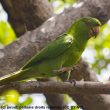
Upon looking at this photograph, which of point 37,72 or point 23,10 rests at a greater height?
point 23,10

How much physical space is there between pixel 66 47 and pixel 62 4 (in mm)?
2299

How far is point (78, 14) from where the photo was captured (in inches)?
175

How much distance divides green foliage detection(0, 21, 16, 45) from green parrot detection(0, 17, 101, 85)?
138cm

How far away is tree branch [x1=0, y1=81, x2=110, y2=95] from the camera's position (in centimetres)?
310

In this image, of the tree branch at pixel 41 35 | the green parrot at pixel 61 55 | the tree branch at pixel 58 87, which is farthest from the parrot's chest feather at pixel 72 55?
the tree branch at pixel 41 35

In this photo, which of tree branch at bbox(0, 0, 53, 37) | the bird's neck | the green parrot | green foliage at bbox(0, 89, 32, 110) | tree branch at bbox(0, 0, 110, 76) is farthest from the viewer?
tree branch at bbox(0, 0, 53, 37)

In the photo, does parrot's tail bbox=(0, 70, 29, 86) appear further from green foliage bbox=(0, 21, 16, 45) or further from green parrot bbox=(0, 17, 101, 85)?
green foliage bbox=(0, 21, 16, 45)

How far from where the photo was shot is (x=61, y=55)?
354cm

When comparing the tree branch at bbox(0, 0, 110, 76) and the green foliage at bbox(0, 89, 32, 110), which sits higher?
the tree branch at bbox(0, 0, 110, 76)

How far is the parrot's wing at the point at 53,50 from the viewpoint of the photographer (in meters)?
3.41

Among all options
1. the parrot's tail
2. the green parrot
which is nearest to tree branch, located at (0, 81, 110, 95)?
the parrot's tail

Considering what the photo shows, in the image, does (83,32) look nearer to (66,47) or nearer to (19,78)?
(66,47)

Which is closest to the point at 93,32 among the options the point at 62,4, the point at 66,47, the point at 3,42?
the point at 66,47

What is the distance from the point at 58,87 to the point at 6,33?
2.07m
